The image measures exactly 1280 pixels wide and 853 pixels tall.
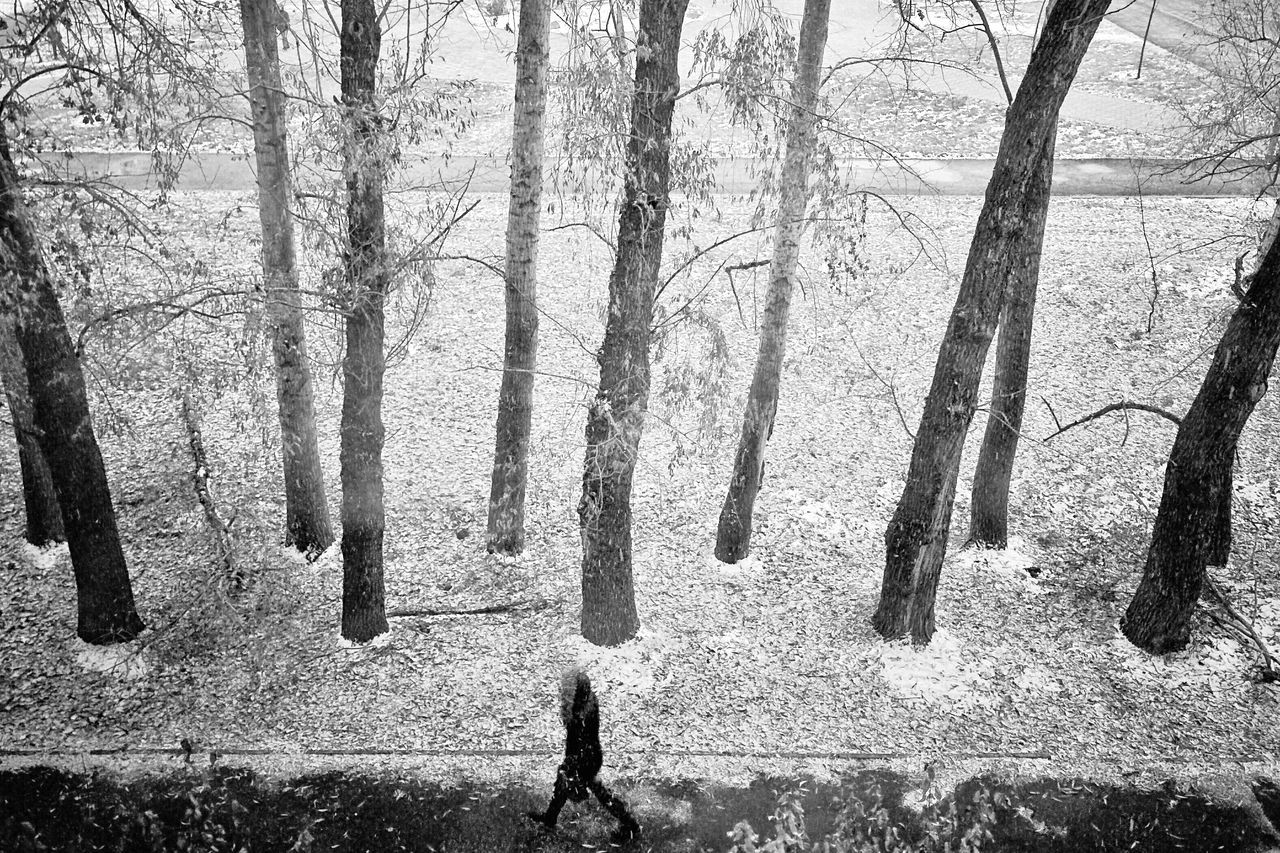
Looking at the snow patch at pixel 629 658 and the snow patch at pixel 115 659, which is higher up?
the snow patch at pixel 629 658

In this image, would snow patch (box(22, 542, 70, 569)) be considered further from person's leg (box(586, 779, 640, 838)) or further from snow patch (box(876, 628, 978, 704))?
snow patch (box(876, 628, 978, 704))

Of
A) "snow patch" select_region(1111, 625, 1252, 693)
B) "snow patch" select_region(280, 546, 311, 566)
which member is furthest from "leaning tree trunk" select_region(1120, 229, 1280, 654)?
"snow patch" select_region(280, 546, 311, 566)

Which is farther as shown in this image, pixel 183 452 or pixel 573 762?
pixel 183 452

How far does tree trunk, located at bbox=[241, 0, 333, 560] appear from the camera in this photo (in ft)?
26.1

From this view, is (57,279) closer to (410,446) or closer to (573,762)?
(410,446)

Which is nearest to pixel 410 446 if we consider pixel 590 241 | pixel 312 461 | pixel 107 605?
pixel 312 461

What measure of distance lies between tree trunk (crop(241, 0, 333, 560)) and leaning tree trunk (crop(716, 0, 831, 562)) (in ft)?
14.6

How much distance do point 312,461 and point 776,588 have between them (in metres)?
5.21

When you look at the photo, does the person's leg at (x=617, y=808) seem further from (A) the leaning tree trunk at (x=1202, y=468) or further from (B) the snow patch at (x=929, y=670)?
(A) the leaning tree trunk at (x=1202, y=468)

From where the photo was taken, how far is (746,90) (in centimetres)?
731

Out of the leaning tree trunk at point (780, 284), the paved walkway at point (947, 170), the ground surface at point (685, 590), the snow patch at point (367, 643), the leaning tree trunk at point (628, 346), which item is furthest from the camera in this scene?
the paved walkway at point (947, 170)

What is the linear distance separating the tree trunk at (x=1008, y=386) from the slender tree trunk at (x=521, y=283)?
468cm

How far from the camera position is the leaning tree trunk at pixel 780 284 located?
8.05m

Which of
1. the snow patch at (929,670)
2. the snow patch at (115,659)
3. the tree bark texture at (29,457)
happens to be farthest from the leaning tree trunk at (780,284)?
the tree bark texture at (29,457)
